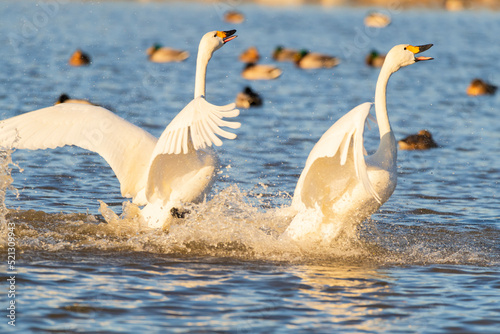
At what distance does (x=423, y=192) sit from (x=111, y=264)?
4910 mm

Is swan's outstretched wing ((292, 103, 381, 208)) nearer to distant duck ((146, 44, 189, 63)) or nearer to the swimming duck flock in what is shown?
the swimming duck flock

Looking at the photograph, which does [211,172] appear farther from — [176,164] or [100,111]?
[100,111]

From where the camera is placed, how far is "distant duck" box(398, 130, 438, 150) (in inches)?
512

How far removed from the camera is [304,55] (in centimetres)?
2327

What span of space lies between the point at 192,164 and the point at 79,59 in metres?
14.2

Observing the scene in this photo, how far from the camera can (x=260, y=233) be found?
777 cm

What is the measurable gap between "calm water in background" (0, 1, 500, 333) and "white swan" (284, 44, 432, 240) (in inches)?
9.3

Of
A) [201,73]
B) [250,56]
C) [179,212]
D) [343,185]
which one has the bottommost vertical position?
[179,212]

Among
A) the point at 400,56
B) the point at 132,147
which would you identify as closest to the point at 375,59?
the point at 400,56

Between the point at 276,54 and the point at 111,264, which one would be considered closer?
the point at 111,264

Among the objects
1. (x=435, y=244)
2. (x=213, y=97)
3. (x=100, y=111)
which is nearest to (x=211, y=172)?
(x=100, y=111)

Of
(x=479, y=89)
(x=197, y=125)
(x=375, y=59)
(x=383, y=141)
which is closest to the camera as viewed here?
(x=197, y=125)

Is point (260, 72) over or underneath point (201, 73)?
over

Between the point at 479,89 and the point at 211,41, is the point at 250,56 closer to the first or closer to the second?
the point at 479,89
